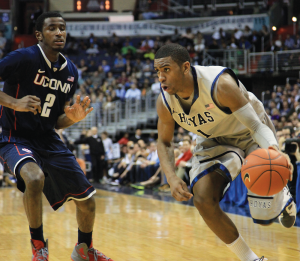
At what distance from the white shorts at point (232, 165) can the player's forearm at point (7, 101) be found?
5.08 feet

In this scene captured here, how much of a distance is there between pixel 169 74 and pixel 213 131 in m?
0.65

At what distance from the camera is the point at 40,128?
3676 mm

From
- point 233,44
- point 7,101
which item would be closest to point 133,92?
point 233,44

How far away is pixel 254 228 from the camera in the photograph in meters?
5.73

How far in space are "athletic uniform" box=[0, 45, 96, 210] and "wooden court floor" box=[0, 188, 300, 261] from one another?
34.0 inches

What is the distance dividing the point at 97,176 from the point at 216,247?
33.1 ft

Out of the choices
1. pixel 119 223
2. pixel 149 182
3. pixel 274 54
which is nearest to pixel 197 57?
pixel 274 54

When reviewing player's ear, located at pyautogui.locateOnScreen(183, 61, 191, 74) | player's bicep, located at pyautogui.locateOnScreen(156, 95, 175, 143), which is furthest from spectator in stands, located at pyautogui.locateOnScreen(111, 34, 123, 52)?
player's ear, located at pyautogui.locateOnScreen(183, 61, 191, 74)

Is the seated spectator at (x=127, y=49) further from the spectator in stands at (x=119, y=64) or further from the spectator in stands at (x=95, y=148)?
the spectator in stands at (x=95, y=148)

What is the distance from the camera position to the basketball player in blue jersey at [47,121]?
3.55 meters

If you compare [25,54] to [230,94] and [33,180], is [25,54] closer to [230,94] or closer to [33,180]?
[33,180]

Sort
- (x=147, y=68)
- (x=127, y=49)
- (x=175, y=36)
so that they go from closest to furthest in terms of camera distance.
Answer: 1. (x=147, y=68)
2. (x=127, y=49)
3. (x=175, y=36)

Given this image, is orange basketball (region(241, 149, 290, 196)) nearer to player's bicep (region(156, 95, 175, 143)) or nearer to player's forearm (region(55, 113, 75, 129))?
player's bicep (region(156, 95, 175, 143))

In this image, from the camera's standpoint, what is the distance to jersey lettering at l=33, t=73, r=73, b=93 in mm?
3660
